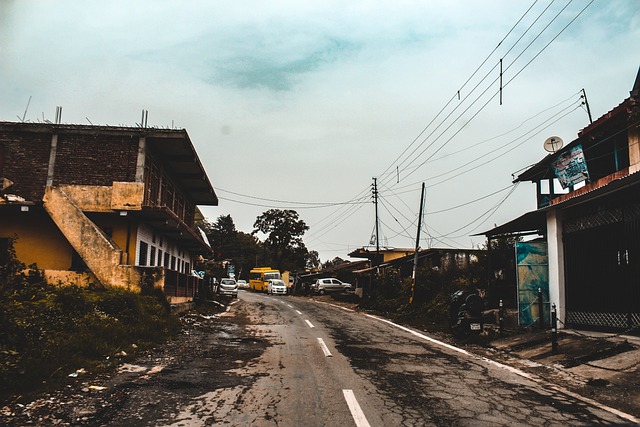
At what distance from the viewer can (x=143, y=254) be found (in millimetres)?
21125

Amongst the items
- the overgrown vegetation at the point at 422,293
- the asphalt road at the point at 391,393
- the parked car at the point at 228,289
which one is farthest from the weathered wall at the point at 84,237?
the parked car at the point at 228,289

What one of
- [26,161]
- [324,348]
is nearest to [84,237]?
[26,161]

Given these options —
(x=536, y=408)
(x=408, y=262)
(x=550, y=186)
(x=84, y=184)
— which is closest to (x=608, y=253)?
(x=550, y=186)

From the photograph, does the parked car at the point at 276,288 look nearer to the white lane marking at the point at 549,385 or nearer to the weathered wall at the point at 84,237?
the weathered wall at the point at 84,237

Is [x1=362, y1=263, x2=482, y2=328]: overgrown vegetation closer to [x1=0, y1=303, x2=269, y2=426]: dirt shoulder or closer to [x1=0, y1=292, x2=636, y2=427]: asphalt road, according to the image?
[x1=0, y1=292, x2=636, y2=427]: asphalt road

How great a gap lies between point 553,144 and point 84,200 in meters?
17.8

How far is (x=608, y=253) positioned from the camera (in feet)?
40.3

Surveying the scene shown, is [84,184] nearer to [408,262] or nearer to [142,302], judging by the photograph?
[142,302]

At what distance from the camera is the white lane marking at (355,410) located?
5668 mm

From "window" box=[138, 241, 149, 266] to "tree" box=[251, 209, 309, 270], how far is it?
52.3 m

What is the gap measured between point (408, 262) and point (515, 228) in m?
20.3

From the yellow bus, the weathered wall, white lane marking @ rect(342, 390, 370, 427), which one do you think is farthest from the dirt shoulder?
the yellow bus

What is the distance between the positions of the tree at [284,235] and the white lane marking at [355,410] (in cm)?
6663

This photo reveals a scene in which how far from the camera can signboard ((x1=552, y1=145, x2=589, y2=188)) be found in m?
15.2
